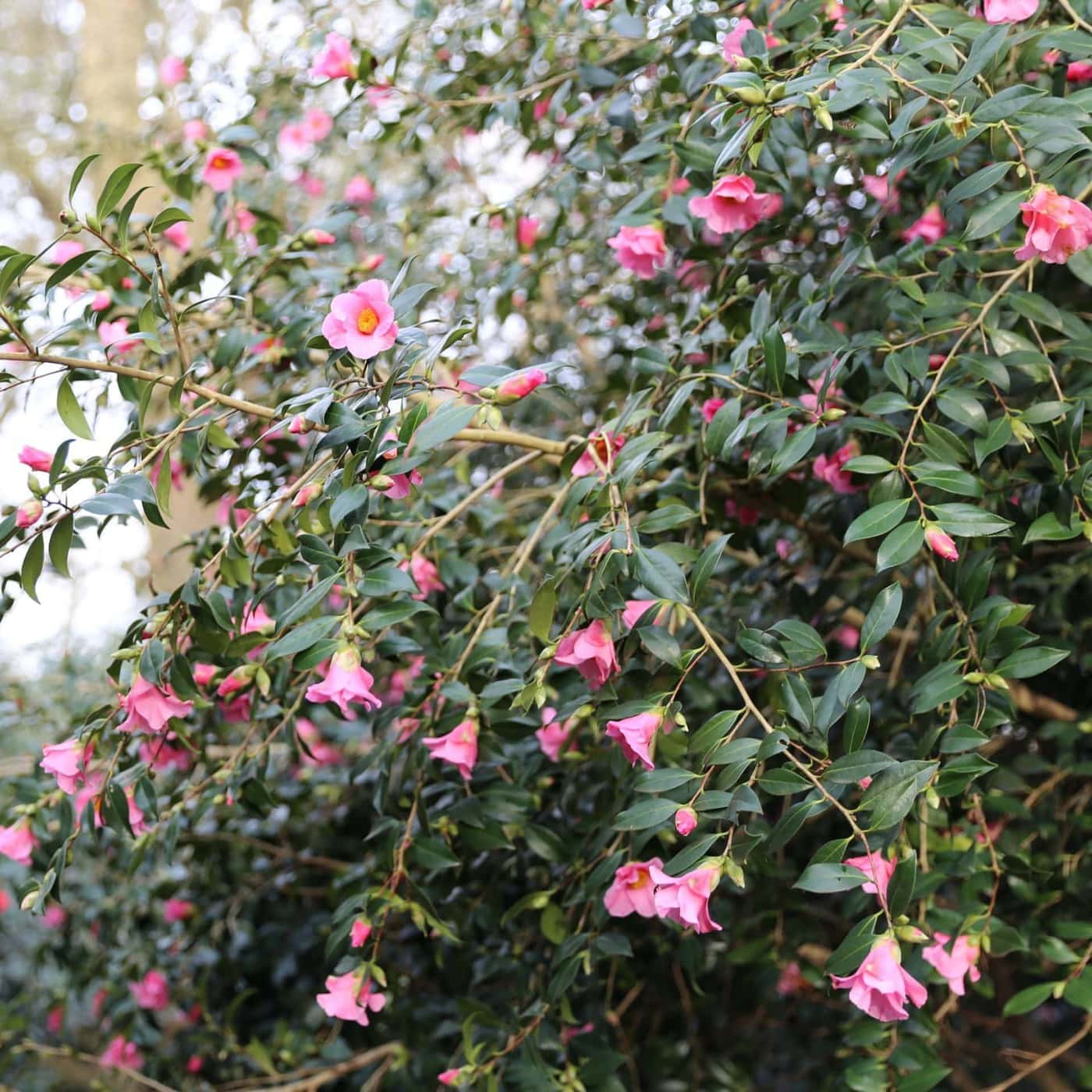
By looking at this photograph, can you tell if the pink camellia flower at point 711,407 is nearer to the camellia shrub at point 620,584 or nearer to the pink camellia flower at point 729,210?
the camellia shrub at point 620,584

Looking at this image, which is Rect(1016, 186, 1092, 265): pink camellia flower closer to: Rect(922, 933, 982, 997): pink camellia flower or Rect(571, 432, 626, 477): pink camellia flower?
Rect(571, 432, 626, 477): pink camellia flower

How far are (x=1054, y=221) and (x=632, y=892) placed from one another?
698 millimetres

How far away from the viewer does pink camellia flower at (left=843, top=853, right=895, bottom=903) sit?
77cm

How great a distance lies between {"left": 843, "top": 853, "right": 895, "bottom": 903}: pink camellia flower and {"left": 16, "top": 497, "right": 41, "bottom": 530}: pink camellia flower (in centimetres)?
73

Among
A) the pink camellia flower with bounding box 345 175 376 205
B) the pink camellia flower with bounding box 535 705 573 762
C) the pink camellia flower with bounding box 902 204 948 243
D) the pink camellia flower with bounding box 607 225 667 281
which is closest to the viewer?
the pink camellia flower with bounding box 535 705 573 762

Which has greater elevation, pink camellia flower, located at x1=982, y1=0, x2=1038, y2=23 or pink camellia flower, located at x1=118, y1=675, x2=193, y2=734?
pink camellia flower, located at x1=982, y1=0, x2=1038, y2=23

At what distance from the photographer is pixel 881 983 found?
750 mm

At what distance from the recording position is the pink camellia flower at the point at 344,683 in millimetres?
876

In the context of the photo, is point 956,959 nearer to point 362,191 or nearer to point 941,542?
point 941,542

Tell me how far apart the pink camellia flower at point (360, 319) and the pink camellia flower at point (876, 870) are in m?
0.57

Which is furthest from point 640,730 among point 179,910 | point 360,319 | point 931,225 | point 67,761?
point 179,910

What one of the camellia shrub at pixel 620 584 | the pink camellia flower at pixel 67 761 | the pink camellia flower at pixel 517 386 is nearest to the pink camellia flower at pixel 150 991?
the camellia shrub at pixel 620 584

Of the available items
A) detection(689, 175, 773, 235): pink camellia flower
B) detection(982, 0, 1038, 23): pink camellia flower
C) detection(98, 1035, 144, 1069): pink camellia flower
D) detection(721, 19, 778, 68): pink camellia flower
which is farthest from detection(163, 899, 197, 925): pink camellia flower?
detection(982, 0, 1038, 23): pink camellia flower

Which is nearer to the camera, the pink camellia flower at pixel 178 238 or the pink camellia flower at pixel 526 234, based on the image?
the pink camellia flower at pixel 526 234
